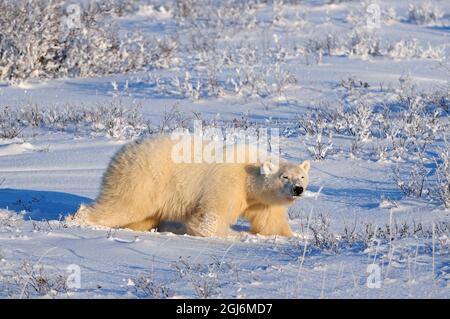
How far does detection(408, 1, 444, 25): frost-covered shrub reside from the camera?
15766mm

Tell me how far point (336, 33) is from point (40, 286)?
1152 centimetres

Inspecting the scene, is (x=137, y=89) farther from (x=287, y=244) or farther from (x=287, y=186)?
(x=287, y=244)

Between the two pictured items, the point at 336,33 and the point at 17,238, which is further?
the point at 336,33

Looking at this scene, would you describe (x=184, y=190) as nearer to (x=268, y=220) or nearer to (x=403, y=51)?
(x=268, y=220)

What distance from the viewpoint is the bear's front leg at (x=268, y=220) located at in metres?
6.56

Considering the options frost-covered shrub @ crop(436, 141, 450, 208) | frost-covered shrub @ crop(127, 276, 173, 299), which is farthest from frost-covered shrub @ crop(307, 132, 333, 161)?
frost-covered shrub @ crop(127, 276, 173, 299)

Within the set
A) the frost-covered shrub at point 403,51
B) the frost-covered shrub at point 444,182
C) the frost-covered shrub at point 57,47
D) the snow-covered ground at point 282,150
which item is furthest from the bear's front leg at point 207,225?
the frost-covered shrub at point 403,51

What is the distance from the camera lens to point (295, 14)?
686 inches

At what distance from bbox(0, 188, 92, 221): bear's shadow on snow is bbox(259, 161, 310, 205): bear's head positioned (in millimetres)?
1682

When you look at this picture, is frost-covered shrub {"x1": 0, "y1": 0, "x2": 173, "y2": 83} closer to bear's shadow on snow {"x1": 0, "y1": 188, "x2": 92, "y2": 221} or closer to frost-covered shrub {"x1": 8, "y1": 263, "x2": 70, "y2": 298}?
bear's shadow on snow {"x1": 0, "y1": 188, "x2": 92, "y2": 221}

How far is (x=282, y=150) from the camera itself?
9.04m

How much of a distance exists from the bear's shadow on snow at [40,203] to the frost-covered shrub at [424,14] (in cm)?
1015

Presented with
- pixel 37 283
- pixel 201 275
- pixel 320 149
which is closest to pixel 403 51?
pixel 320 149
